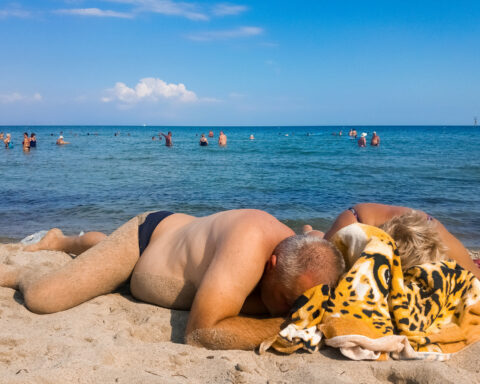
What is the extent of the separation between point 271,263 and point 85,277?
175cm

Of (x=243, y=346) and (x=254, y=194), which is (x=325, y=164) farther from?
(x=243, y=346)

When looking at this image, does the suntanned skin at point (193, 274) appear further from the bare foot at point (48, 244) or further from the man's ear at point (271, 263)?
the bare foot at point (48, 244)

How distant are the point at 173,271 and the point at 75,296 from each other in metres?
0.91

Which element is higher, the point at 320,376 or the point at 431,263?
the point at 431,263

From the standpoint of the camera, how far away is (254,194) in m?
11.7

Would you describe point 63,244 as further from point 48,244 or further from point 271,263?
point 271,263

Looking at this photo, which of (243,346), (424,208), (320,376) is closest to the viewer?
(320,376)

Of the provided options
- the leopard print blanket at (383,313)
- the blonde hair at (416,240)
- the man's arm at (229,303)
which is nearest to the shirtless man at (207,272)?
the man's arm at (229,303)

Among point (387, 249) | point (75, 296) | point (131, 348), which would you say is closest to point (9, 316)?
point (75, 296)

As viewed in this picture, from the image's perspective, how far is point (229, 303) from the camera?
2.85 meters

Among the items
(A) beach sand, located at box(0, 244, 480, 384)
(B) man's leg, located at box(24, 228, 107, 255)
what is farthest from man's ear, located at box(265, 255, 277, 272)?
(B) man's leg, located at box(24, 228, 107, 255)

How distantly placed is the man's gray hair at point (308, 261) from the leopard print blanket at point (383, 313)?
0.29 ft

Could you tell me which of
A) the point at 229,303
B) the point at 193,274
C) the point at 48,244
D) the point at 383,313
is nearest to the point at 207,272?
the point at 229,303

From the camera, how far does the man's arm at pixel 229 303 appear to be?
9.21 ft
